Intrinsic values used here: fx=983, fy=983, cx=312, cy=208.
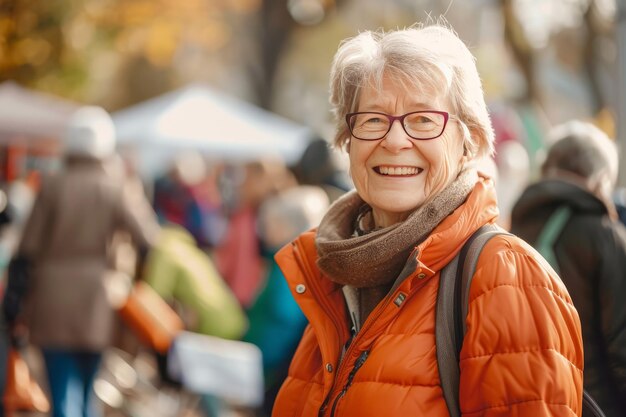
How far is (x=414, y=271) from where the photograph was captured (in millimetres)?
2377

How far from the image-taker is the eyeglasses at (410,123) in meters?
2.52

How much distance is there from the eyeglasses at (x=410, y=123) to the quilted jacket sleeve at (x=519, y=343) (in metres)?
0.39

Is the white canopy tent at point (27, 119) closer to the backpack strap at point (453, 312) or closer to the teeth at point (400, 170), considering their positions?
the teeth at point (400, 170)

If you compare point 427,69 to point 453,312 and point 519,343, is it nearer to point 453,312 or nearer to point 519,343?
point 453,312

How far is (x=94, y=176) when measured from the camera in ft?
19.3

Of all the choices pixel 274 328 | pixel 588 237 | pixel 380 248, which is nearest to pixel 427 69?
pixel 380 248

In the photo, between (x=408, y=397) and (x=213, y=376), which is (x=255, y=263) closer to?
(x=213, y=376)

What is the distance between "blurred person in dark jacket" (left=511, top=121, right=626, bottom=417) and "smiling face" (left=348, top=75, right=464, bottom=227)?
4.59 feet

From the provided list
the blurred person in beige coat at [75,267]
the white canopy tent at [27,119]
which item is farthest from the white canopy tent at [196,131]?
the blurred person in beige coat at [75,267]

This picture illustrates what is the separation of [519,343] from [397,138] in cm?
63

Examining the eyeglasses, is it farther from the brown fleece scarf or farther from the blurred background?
the blurred background

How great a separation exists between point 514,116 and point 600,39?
6.45 meters

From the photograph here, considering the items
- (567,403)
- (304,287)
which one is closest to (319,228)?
(304,287)

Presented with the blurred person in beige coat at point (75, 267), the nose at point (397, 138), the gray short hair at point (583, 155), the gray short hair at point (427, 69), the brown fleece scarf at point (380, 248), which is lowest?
the blurred person in beige coat at point (75, 267)
